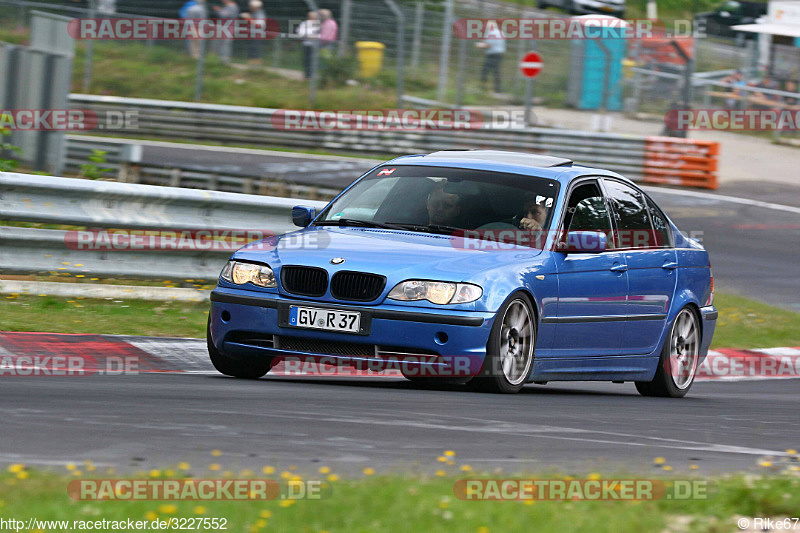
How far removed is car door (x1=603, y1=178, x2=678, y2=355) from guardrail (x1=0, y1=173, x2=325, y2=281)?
2894 mm

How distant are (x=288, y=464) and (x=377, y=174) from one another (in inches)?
174

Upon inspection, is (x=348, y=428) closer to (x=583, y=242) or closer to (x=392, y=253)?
(x=392, y=253)

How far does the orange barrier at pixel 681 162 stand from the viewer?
23.5 metres

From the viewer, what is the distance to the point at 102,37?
2653cm

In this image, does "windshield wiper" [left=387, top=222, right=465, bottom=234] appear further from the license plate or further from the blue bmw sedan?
the license plate

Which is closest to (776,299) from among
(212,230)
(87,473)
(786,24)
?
(212,230)

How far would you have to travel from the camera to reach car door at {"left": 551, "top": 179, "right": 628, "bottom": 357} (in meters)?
8.30

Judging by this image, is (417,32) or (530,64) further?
(530,64)

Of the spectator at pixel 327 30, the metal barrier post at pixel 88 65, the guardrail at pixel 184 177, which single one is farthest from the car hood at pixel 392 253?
the metal barrier post at pixel 88 65

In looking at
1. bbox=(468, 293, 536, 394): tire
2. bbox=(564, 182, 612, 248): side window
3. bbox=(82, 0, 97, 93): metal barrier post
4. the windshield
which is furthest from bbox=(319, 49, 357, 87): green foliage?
bbox=(468, 293, 536, 394): tire

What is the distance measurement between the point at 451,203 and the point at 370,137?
55.9 feet

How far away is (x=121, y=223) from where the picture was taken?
10.7m

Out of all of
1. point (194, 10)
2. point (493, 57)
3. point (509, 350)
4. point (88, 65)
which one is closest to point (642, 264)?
point (509, 350)

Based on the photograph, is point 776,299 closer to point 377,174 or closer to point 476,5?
point 377,174
